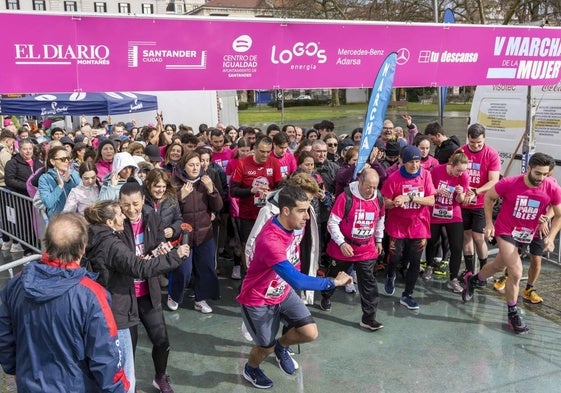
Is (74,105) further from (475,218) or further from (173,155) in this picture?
(475,218)

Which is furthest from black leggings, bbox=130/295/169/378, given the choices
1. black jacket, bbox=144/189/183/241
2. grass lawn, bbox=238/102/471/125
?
grass lawn, bbox=238/102/471/125

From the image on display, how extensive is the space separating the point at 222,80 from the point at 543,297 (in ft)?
14.0

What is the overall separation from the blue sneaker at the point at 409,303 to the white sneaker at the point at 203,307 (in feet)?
6.95

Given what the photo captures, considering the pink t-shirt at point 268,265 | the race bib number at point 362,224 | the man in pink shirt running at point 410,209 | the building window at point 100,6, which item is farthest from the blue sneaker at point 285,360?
the building window at point 100,6

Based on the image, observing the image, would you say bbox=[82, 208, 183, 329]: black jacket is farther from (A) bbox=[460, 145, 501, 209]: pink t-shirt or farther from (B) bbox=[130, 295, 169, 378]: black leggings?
(A) bbox=[460, 145, 501, 209]: pink t-shirt

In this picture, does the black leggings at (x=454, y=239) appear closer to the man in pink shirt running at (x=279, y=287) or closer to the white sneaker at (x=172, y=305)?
the man in pink shirt running at (x=279, y=287)

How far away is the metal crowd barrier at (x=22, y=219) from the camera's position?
6.30 meters

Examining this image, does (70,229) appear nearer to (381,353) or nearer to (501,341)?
(381,353)

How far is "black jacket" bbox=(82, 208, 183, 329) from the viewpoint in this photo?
3152 mm

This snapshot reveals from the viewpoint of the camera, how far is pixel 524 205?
198 inches

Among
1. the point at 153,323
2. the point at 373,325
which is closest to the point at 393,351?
the point at 373,325

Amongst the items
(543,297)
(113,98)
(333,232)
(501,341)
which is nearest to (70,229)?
(333,232)

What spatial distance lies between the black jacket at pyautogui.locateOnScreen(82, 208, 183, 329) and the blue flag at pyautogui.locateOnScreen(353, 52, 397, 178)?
2.37 metres

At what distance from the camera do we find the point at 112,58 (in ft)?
15.0
